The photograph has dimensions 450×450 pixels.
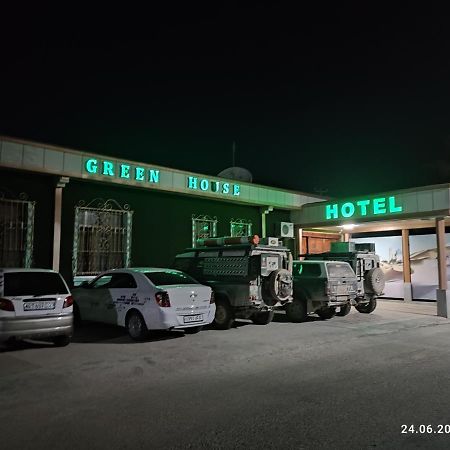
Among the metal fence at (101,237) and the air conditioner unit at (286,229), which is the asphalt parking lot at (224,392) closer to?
the metal fence at (101,237)

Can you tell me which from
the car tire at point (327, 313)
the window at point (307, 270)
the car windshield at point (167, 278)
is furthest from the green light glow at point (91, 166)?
the car tire at point (327, 313)

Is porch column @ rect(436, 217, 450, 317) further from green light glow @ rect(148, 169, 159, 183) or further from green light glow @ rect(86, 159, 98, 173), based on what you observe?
green light glow @ rect(86, 159, 98, 173)

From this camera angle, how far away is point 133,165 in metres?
14.5

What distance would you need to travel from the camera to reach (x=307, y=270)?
45.2ft

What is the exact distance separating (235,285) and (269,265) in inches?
45.2

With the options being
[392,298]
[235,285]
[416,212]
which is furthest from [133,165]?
[392,298]

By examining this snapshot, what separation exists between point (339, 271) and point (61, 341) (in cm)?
815

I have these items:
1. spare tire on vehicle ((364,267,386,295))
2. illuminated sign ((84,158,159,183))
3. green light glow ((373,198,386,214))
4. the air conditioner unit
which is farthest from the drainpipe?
illuminated sign ((84,158,159,183))

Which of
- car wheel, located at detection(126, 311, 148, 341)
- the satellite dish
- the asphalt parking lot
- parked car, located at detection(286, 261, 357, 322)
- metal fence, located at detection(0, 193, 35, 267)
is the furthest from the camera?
the satellite dish

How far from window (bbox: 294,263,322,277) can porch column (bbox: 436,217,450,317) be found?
4738 mm

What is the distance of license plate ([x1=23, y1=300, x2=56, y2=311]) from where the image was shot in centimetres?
805

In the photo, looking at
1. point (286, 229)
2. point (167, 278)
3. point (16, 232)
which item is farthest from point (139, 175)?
point (286, 229)

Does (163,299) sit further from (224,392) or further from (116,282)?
(224,392)

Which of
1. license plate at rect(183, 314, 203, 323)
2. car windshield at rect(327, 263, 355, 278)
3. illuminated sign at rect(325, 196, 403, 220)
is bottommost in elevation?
license plate at rect(183, 314, 203, 323)
